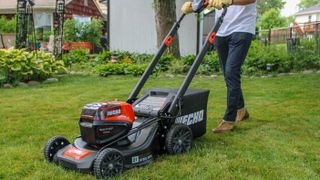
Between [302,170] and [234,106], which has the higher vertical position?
[234,106]

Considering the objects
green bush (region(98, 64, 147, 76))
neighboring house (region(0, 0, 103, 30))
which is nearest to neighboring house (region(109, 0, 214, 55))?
Answer: green bush (region(98, 64, 147, 76))

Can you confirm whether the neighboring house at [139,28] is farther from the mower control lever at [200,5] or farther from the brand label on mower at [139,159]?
the brand label on mower at [139,159]

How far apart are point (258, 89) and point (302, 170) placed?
3924 mm

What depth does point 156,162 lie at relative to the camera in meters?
3.03

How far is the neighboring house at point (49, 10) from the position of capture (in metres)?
26.0

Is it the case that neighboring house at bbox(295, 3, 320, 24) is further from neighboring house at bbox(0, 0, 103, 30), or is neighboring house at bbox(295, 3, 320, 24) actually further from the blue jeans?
the blue jeans

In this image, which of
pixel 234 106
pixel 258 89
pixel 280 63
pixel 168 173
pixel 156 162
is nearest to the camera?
pixel 168 173

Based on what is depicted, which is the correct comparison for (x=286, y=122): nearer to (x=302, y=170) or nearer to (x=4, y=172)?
(x=302, y=170)

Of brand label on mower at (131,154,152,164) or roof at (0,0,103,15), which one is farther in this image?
roof at (0,0,103,15)

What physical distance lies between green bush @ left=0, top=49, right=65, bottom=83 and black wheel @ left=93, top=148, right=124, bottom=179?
5.32 metres

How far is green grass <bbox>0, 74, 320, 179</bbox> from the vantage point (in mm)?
2850

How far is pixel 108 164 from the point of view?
105 inches

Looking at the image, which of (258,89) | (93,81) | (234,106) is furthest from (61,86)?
(234,106)

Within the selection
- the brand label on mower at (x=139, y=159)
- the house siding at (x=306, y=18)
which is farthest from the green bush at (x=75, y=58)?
the house siding at (x=306, y=18)
